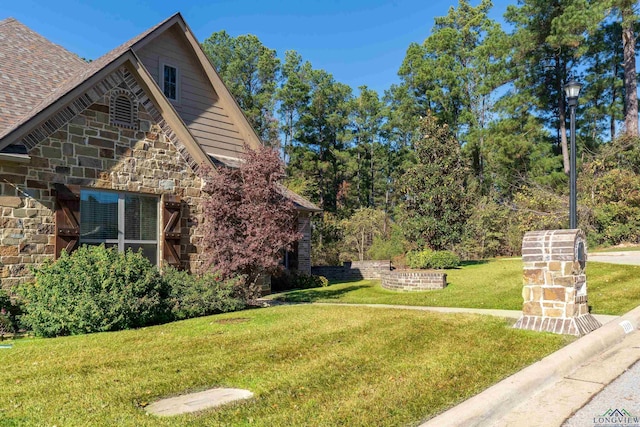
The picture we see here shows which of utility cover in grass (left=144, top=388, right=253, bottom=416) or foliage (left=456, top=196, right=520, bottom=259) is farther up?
foliage (left=456, top=196, right=520, bottom=259)

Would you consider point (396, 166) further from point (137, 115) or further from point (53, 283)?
point (53, 283)

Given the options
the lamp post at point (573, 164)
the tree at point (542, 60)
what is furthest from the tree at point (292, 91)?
the lamp post at point (573, 164)

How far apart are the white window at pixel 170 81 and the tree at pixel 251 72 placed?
22.6m

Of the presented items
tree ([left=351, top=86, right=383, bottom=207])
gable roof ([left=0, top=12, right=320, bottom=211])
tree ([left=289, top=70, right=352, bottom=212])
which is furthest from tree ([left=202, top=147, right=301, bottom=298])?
tree ([left=351, top=86, right=383, bottom=207])

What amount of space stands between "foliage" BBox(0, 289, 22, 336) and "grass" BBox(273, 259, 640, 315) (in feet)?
20.6

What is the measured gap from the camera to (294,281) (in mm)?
17031

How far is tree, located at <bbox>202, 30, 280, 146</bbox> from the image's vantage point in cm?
3797

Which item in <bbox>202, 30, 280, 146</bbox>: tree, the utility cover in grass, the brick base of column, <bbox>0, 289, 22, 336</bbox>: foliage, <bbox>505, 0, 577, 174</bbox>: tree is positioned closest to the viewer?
the utility cover in grass

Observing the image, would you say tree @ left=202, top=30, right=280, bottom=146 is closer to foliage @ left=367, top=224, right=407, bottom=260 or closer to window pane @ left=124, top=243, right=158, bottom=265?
foliage @ left=367, top=224, right=407, bottom=260

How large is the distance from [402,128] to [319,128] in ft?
23.9

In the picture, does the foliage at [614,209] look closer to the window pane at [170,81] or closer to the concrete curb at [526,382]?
the concrete curb at [526,382]

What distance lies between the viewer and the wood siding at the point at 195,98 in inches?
564

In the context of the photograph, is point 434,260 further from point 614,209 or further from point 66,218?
point 66,218

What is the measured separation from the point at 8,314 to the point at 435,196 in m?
15.1
